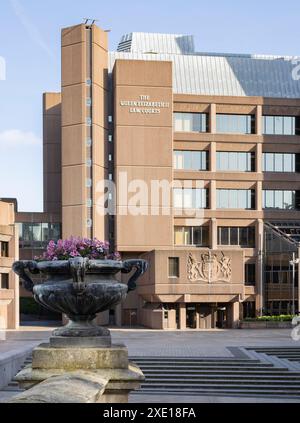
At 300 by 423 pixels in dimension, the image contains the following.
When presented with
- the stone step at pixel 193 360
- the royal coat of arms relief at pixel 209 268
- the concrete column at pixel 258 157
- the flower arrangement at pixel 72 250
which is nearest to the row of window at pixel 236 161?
the concrete column at pixel 258 157

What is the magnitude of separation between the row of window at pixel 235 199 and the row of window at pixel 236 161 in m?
1.99

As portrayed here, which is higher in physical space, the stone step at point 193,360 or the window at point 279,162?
the window at point 279,162

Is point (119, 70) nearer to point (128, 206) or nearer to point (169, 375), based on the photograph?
point (128, 206)

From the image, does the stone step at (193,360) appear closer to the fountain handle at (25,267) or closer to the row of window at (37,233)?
the fountain handle at (25,267)

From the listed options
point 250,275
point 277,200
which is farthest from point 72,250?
point 277,200

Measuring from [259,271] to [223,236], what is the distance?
4458 millimetres

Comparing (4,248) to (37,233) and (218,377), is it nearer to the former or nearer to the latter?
(37,233)

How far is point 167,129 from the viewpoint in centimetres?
5775

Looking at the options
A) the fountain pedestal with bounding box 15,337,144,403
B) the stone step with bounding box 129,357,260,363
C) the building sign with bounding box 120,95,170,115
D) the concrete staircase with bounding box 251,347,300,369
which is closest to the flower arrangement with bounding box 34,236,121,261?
the fountain pedestal with bounding box 15,337,144,403

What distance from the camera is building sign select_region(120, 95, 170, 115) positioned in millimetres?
57344

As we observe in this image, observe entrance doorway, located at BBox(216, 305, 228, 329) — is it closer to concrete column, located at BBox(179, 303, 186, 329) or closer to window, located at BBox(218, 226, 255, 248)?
concrete column, located at BBox(179, 303, 186, 329)

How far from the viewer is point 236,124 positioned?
61031 mm

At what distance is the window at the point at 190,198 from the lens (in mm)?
59531
